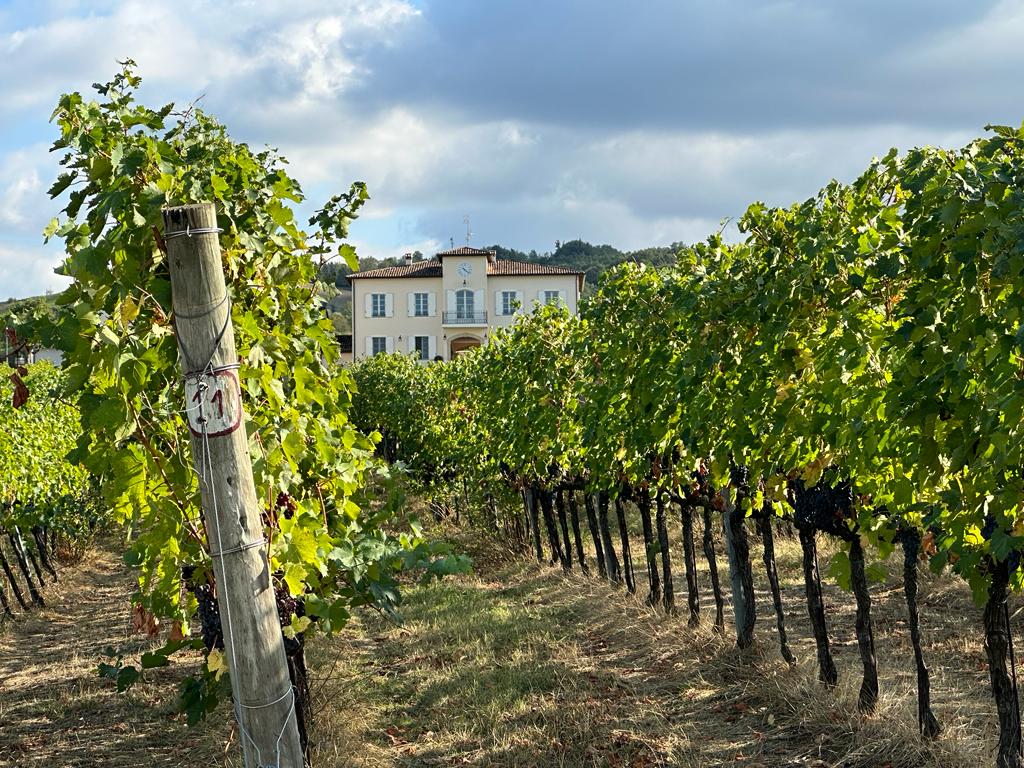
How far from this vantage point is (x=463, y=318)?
5331 centimetres

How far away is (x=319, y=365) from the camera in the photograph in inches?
183

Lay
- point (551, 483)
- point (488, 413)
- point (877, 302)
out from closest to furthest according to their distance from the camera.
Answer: point (877, 302), point (551, 483), point (488, 413)

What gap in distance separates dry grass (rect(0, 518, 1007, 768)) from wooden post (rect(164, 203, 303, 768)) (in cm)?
230

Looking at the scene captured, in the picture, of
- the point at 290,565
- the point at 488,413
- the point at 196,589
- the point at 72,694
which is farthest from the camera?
the point at 488,413

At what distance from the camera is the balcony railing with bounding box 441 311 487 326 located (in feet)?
174

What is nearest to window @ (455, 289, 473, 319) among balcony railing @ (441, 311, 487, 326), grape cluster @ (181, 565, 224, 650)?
balcony railing @ (441, 311, 487, 326)

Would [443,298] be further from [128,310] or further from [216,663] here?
[128,310]

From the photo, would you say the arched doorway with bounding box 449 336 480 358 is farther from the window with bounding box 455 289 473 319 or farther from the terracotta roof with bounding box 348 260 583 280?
the terracotta roof with bounding box 348 260 583 280

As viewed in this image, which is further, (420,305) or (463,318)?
(420,305)

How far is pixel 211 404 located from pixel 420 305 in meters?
51.4

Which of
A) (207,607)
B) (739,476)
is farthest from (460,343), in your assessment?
(207,607)

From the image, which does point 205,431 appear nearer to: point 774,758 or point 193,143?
point 193,143

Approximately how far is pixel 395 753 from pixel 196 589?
1862 millimetres

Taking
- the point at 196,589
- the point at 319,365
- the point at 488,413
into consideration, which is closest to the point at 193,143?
the point at 319,365
